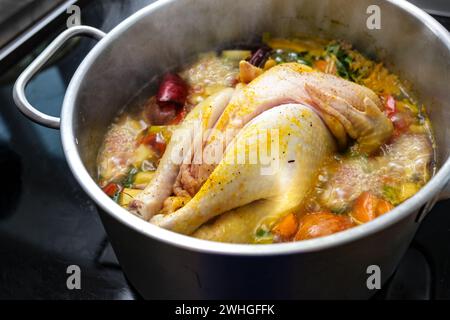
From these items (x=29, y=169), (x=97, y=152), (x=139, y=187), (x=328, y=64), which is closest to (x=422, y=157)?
(x=328, y=64)

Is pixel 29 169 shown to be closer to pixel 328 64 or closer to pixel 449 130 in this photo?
pixel 328 64

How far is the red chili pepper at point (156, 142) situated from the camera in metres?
1.61

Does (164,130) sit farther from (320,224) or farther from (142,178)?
(320,224)

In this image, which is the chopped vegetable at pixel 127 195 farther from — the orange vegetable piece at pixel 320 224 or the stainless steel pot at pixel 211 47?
the orange vegetable piece at pixel 320 224

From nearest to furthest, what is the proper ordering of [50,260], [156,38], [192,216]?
[192,216]
[50,260]
[156,38]

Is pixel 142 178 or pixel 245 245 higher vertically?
pixel 245 245

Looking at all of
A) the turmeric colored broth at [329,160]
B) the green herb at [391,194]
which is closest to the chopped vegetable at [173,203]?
the turmeric colored broth at [329,160]

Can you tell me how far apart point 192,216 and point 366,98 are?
2.07ft

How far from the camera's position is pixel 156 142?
1.62 meters

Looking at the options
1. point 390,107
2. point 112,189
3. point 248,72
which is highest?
point 248,72

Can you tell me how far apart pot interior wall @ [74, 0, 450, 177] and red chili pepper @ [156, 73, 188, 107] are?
0.11 m

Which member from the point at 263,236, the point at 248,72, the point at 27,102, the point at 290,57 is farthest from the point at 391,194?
the point at 27,102

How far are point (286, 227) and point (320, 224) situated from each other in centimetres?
9
